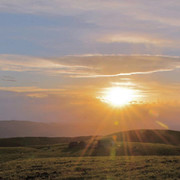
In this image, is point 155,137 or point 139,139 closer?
point 155,137

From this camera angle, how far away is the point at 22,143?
9375cm

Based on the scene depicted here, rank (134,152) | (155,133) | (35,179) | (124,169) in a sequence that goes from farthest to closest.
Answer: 1. (155,133)
2. (134,152)
3. (124,169)
4. (35,179)

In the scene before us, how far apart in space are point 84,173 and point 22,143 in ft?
234

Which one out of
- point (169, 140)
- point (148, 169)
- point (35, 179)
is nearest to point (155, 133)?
point (169, 140)

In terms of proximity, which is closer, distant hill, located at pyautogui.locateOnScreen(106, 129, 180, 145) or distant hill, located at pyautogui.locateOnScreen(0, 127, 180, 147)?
distant hill, located at pyautogui.locateOnScreen(0, 127, 180, 147)

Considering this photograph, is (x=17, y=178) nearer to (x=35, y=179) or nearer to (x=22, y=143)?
(x=35, y=179)

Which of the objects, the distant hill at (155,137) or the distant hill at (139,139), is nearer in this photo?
the distant hill at (139,139)

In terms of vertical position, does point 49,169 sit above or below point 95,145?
below

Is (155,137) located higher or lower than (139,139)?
higher

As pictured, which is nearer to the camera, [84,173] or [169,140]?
[84,173]

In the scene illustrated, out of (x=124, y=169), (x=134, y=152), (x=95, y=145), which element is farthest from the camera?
(x=95, y=145)

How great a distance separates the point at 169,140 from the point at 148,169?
229ft

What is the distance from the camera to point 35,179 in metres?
26.2

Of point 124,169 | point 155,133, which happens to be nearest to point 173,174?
point 124,169
